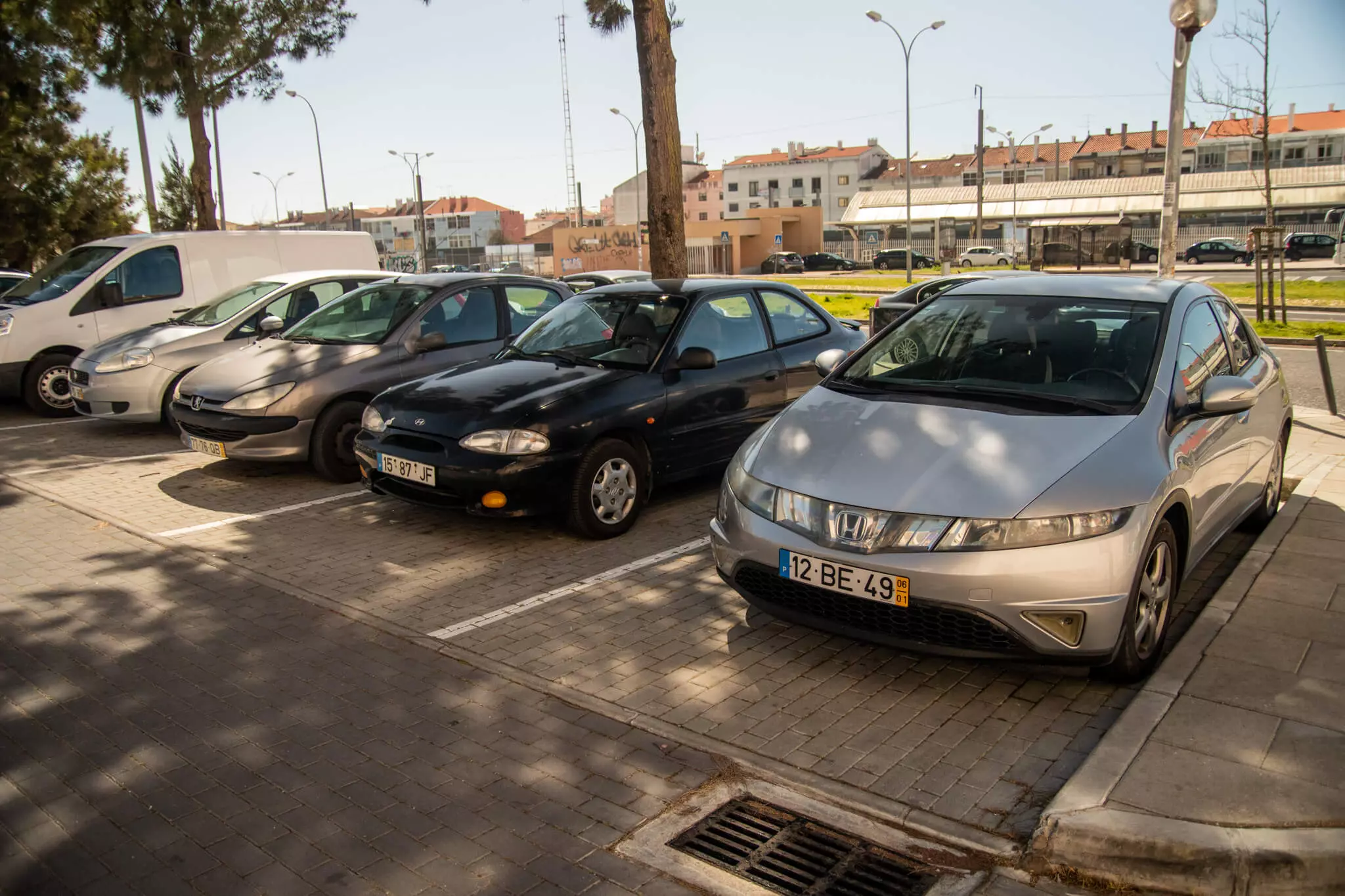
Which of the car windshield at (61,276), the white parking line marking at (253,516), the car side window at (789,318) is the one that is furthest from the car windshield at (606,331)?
the car windshield at (61,276)

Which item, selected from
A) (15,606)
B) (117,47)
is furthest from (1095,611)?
(117,47)

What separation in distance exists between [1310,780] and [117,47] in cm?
2039

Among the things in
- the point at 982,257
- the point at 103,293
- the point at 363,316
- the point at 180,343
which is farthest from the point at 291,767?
the point at 982,257

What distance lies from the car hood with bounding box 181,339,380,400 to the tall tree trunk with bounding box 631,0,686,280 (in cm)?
438

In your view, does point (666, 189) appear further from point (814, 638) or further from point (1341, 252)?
point (1341, 252)

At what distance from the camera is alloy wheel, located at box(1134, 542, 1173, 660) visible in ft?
13.7

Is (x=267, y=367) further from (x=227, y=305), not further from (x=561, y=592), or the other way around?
(x=561, y=592)

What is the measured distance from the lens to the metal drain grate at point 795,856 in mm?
3105

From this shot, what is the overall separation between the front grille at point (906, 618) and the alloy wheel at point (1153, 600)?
65cm

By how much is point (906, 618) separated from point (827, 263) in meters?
62.6

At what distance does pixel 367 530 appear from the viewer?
275 inches

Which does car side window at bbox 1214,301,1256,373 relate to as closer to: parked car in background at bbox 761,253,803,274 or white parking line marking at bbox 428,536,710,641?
white parking line marking at bbox 428,536,710,641

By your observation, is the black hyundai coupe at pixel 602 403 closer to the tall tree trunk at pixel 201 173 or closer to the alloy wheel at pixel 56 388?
the alloy wheel at pixel 56 388

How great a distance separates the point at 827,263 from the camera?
64625 mm
